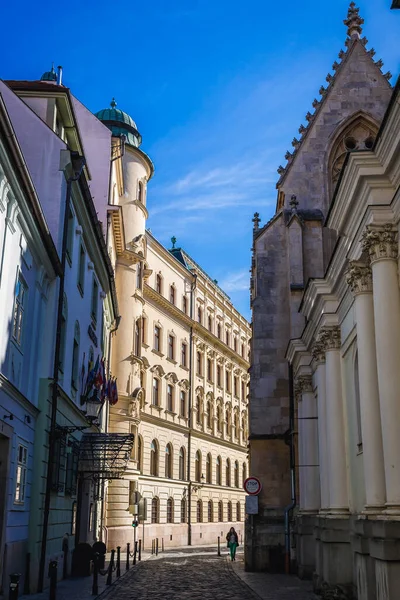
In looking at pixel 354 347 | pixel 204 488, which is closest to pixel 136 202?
pixel 204 488

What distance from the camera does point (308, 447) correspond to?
2272 centimetres

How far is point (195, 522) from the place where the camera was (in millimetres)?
50781

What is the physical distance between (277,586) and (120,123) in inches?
1236

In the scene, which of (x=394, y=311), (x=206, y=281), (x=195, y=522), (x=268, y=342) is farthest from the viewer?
(x=206, y=281)

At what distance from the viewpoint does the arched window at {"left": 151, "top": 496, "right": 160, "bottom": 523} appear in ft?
145

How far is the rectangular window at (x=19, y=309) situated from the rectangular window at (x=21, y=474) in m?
2.51

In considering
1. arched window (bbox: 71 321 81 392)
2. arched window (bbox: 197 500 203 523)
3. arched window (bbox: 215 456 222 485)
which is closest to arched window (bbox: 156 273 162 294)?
arched window (bbox: 197 500 203 523)

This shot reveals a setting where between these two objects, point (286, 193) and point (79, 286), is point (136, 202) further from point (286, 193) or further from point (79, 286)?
point (79, 286)

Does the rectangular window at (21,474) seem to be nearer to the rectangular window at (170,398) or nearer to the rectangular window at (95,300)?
the rectangular window at (95,300)

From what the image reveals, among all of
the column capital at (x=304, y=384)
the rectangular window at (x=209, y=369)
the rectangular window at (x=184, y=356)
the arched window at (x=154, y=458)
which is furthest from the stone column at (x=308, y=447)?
the rectangular window at (x=209, y=369)

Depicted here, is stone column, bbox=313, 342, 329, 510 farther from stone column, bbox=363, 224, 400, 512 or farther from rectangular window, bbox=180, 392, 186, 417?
rectangular window, bbox=180, 392, 186, 417

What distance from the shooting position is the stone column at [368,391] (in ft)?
41.7

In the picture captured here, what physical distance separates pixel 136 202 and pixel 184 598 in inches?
1143

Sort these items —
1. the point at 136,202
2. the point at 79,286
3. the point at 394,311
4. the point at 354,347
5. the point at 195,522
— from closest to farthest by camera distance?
1. the point at 394,311
2. the point at 354,347
3. the point at 79,286
4. the point at 136,202
5. the point at 195,522
